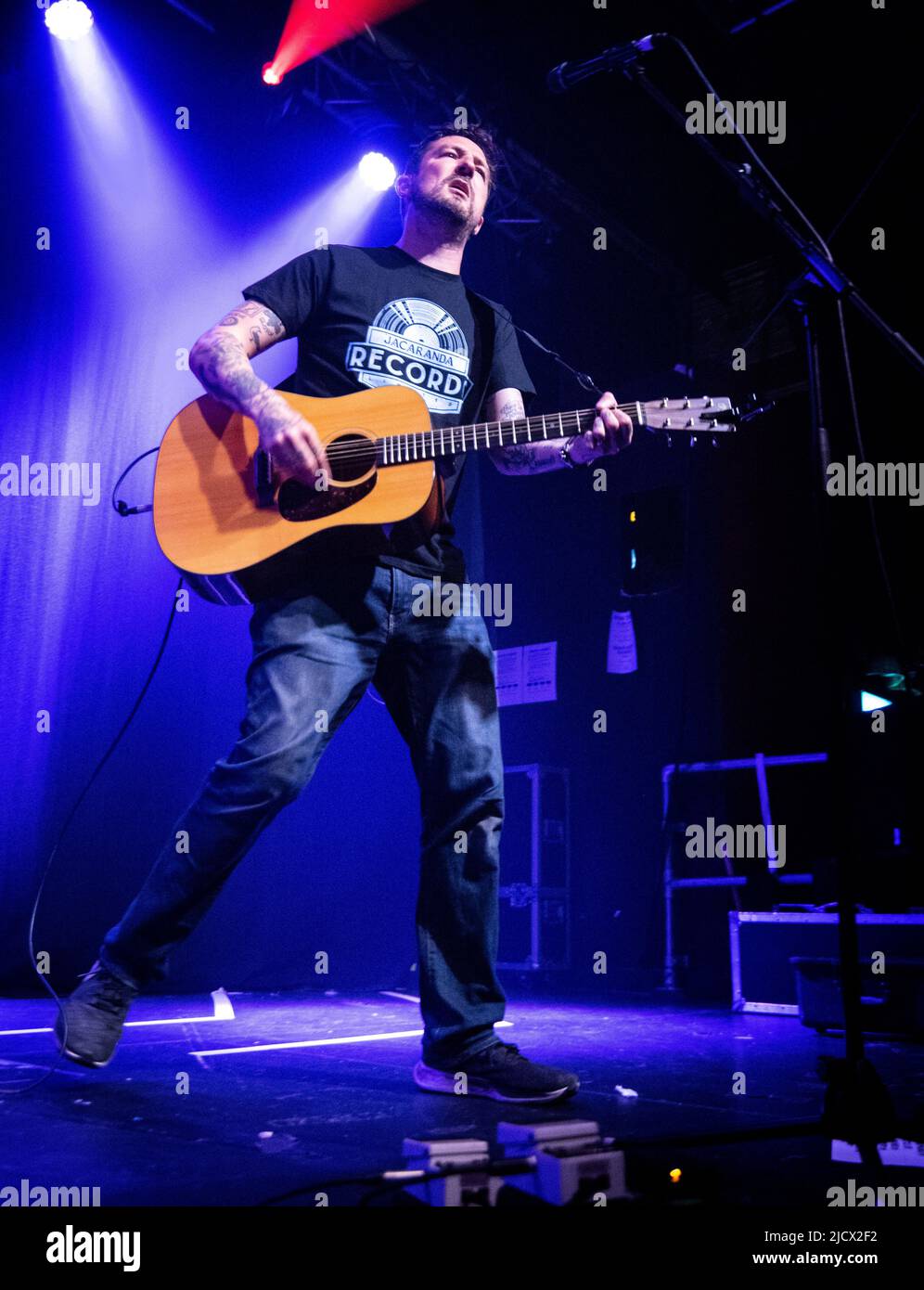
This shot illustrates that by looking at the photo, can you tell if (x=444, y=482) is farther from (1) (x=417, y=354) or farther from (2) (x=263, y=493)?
(2) (x=263, y=493)

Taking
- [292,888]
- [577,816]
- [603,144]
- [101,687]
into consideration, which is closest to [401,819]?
[292,888]

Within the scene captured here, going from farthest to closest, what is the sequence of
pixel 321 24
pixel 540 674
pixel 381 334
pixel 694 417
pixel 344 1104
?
pixel 540 674 → pixel 321 24 → pixel 381 334 → pixel 694 417 → pixel 344 1104

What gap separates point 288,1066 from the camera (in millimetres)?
2566

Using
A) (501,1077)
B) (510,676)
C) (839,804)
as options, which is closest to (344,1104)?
(501,1077)

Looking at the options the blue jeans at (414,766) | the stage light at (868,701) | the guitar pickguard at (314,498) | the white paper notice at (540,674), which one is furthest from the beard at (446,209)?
the white paper notice at (540,674)

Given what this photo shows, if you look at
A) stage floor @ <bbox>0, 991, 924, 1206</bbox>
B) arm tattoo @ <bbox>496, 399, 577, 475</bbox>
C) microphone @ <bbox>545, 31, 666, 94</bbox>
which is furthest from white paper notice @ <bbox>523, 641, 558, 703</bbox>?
microphone @ <bbox>545, 31, 666, 94</bbox>

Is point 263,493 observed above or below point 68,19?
below

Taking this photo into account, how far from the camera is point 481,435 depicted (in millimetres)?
2416

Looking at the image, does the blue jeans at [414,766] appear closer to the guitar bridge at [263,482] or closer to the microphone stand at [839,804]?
the guitar bridge at [263,482]

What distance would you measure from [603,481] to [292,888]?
3207 mm

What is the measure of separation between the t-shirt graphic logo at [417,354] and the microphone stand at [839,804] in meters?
0.72

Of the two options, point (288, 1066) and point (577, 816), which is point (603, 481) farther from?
point (288, 1066)

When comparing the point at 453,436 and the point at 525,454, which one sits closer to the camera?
the point at 453,436

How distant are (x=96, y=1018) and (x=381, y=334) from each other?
1.69m
